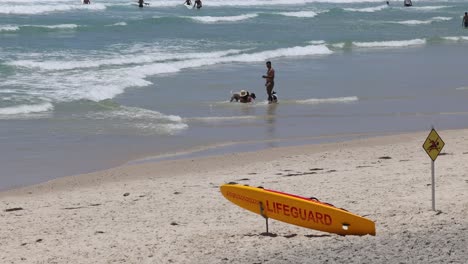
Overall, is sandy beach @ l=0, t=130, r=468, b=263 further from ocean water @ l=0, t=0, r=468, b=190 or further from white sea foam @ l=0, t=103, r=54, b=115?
white sea foam @ l=0, t=103, r=54, b=115

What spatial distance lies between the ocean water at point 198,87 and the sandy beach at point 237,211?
136 cm

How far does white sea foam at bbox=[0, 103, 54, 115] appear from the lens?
20781mm

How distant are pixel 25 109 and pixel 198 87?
18.7 ft

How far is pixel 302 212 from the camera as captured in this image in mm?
10539

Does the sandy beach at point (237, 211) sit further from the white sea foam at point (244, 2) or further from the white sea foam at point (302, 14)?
the white sea foam at point (244, 2)

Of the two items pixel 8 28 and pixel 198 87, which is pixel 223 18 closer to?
pixel 8 28

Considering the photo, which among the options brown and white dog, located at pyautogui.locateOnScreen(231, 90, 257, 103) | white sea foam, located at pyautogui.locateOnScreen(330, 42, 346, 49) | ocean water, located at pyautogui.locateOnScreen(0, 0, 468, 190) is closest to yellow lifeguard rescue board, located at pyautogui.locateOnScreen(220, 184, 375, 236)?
ocean water, located at pyautogui.locateOnScreen(0, 0, 468, 190)

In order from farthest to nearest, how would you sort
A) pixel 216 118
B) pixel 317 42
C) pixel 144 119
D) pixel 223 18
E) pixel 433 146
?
pixel 223 18, pixel 317 42, pixel 216 118, pixel 144 119, pixel 433 146

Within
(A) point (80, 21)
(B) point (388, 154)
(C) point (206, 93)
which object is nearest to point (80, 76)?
(C) point (206, 93)

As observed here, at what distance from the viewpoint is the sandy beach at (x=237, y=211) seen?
978 cm

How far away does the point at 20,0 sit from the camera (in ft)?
209

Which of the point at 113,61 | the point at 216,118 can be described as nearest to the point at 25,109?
the point at 216,118

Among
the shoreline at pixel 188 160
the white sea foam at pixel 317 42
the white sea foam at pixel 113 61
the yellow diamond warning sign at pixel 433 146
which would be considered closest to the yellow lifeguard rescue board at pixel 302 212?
the yellow diamond warning sign at pixel 433 146

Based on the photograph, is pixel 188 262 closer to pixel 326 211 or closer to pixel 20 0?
pixel 326 211
